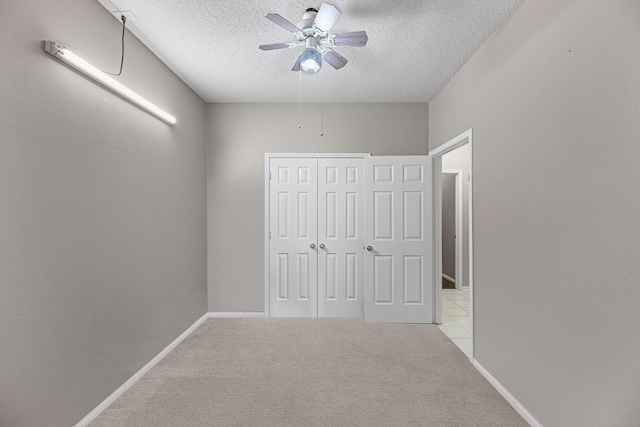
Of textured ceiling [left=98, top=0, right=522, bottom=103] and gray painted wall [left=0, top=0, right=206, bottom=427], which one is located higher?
textured ceiling [left=98, top=0, right=522, bottom=103]

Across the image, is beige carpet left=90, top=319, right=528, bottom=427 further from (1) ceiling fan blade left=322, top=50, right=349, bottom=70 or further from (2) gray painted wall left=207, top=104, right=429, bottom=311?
(1) ceiling fan blade left=322, top=50, right=349, bottom=70

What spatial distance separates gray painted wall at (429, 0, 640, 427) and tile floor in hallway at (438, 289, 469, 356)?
801 mm

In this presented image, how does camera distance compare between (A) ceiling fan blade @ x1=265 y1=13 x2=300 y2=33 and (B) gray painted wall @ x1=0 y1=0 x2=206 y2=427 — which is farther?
(A) ceiling fan blade @ x1=265 y1=13 x2=300 y2=33

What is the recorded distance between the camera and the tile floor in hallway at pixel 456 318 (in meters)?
A: 3.38

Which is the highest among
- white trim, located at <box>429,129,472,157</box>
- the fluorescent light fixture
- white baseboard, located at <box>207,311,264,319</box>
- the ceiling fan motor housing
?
the ceiling fan motor housing

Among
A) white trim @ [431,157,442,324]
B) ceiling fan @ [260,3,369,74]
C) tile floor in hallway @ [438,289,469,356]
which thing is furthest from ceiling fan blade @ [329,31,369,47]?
tile floor in hallway @ [438,289,469,356]

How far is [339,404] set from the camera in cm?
218

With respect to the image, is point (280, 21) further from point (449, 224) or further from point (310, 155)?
point (449, 224)

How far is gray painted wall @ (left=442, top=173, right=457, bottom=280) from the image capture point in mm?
6109

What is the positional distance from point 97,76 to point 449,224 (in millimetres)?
5915

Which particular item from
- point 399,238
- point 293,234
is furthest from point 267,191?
point 399,238

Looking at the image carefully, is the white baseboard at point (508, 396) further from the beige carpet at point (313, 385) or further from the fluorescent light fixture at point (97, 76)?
the fluorescent light fixture at point (97, 76)

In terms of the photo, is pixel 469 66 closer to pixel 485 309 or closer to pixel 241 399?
pixel 485 309

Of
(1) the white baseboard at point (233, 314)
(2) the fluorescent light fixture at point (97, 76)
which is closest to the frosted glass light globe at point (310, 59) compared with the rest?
(2) the fluorescent light fixture at point (97, 76)
